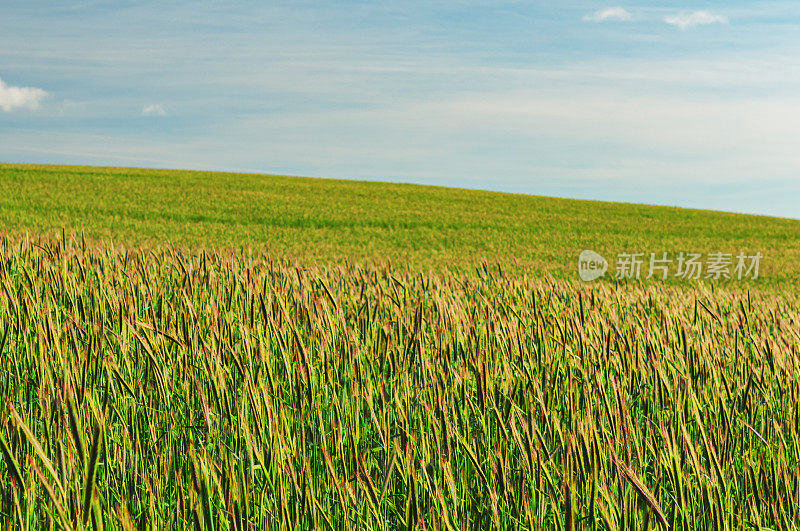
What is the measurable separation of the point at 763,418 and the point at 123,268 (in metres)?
3.35

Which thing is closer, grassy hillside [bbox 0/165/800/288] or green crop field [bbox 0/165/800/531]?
green crop field [bbox 0/165/800/531]

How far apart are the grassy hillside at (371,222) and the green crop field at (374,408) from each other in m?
5.06

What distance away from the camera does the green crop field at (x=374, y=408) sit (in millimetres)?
1226

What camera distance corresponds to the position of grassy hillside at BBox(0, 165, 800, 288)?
1078cm

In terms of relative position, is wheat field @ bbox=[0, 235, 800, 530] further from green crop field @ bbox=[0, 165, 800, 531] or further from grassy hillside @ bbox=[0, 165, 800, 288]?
grassy hillside @ bbox=[0, 165, 800, 288]

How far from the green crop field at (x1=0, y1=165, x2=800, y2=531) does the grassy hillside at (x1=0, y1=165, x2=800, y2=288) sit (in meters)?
5.06

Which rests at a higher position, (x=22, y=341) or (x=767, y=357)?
(x=767, y=357)

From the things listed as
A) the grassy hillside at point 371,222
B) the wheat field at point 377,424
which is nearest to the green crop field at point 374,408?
the wheat field at point 377,424

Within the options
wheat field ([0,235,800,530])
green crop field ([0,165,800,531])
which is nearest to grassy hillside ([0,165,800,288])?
green crop field ([0,165,800,531])

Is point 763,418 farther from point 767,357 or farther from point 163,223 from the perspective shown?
point 163,223

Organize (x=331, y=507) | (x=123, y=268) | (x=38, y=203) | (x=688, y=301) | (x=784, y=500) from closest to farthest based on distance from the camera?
(x=331, y=507) → (x=784, y=500) → (x=123, y=268) → (x=688, y=301) → (x=38, y=203)

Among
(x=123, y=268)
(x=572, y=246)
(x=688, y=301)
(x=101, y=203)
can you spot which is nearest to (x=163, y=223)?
(x=101, y=203)

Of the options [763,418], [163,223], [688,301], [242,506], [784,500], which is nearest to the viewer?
[242,506]

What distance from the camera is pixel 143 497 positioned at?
137cm
